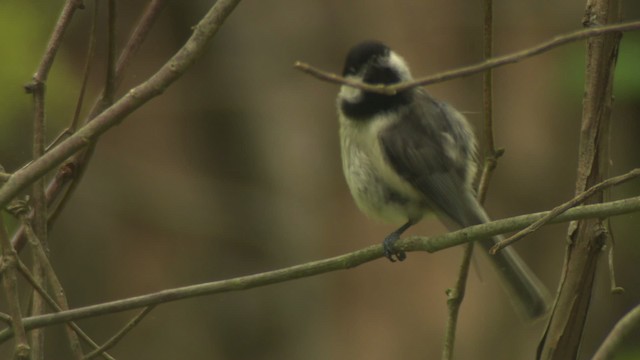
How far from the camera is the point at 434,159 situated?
384cm

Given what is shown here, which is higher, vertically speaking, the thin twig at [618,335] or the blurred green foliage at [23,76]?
the blurred green foliage at [23,76]

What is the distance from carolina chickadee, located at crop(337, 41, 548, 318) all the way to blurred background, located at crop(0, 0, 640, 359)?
9.96 feet

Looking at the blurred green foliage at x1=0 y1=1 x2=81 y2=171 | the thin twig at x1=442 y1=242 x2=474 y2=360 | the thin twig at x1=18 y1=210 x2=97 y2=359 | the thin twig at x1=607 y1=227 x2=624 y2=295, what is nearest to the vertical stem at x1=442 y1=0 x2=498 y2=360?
the thin twig at x1=442 y1=242 x2=474 y2=360

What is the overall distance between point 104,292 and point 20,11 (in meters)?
3.20

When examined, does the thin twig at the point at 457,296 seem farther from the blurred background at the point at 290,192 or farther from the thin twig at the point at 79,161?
the blurred background at the point at 290,192

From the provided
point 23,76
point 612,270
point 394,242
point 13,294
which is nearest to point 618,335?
point 612,270

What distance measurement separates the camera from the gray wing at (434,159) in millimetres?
3771

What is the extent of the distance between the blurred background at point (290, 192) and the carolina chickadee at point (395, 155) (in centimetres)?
304

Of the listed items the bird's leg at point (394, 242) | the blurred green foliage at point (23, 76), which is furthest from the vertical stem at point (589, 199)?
the blurred green foliage at point (23, 76)

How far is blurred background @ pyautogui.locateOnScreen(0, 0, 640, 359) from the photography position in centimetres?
711

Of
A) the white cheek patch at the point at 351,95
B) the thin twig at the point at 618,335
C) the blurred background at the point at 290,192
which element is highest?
the blurred background at the point at 290,192

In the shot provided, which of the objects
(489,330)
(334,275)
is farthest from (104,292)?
(489,330)

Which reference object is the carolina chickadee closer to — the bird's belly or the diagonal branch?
the bird's belly

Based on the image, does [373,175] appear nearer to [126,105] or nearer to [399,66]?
[399,66]
